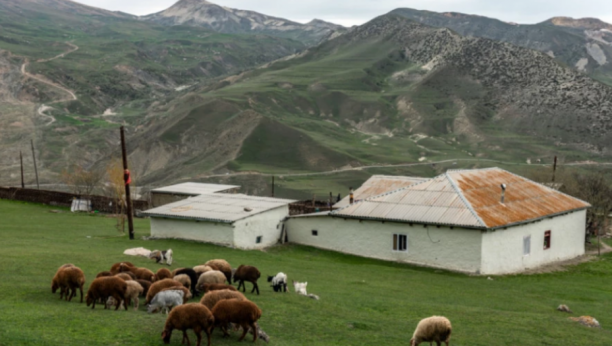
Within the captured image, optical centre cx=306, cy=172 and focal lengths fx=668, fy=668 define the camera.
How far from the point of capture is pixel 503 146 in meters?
117

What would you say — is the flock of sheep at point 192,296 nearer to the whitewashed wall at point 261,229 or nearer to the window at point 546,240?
the whitewashed wall at point 261,229

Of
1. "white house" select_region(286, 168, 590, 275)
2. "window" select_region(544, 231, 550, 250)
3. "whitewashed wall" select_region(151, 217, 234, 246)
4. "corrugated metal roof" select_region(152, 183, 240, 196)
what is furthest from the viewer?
"corrugated metal roof" select_region(152, 183, 240, 196)

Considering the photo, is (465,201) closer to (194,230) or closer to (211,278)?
(194,230)

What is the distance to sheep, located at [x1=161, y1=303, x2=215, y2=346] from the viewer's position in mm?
13816

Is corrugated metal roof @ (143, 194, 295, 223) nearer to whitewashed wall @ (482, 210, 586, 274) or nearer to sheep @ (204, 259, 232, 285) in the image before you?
whitewashed wall @ (482, 210, 586, 274)

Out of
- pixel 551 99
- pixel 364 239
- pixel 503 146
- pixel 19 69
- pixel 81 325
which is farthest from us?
pixel 19 69

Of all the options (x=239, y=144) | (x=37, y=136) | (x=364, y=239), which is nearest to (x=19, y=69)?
(x=37, y=136)

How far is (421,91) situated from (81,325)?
137 meters

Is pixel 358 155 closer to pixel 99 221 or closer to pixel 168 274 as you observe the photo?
pixel 99 221

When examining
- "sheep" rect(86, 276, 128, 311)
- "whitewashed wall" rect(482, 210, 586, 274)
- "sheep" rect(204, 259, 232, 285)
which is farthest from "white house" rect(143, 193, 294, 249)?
"sheep" rect(86, 276, 128, 311)

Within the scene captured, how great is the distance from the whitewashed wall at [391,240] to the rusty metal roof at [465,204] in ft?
1.84

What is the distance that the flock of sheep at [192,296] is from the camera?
45.9ft

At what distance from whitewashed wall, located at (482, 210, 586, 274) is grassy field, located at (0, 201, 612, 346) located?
4.66 feet

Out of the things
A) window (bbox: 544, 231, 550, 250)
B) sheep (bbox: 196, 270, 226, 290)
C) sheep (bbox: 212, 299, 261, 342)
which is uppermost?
sheep (bbox: 212, 299, 261, 342)
